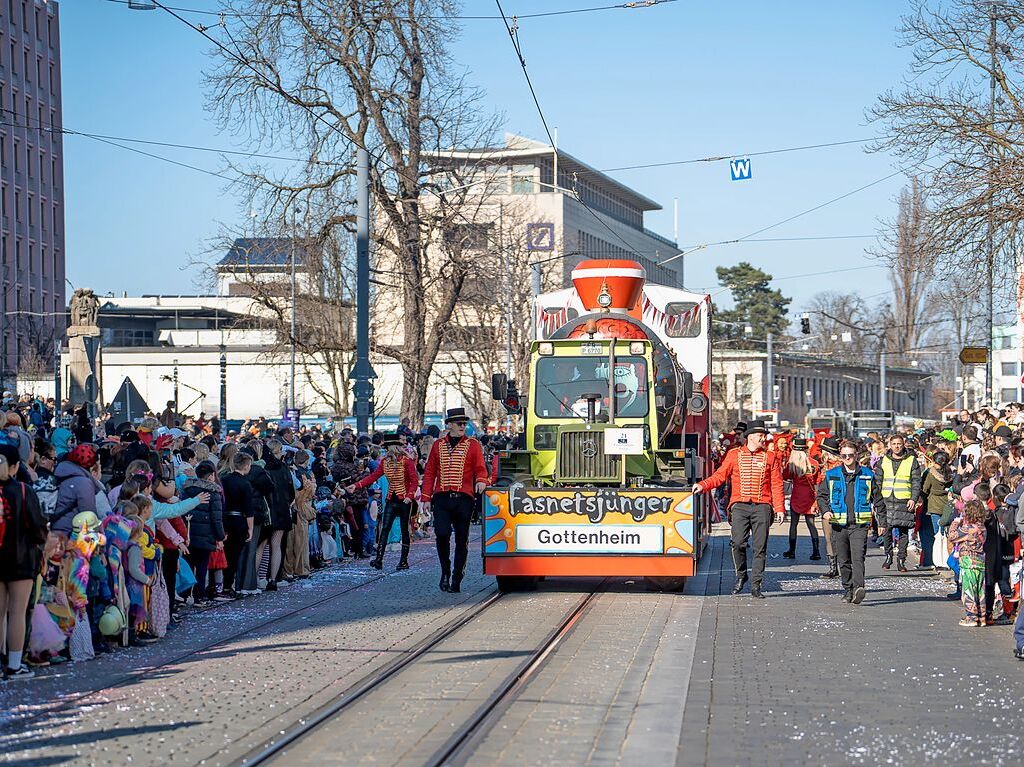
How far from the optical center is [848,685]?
444 inches

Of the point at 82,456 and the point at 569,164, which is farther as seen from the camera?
the point at 569,164

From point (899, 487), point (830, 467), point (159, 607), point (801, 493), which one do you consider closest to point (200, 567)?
point (159, 607)

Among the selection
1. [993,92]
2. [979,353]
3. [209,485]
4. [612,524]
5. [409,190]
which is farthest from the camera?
[409,190]

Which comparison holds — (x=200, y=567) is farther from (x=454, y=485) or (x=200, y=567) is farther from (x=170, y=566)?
(x=454, y=485)

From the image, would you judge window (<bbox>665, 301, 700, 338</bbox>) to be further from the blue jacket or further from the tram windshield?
the blue jacket

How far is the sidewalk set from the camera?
29.7 ft

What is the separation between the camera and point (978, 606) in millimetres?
15133

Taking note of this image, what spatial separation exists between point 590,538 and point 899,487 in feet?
18.9

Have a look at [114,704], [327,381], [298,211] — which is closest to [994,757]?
[114,704]

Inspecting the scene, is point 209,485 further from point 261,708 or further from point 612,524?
point 261,708

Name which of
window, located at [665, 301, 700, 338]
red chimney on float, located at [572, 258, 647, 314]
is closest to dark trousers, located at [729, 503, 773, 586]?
red chimney on float, located at [572, 258, 647, 314]

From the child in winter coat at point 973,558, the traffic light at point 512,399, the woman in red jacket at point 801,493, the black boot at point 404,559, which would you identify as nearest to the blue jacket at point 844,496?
the child in winter coat at point 973,558

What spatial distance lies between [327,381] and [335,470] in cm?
5249

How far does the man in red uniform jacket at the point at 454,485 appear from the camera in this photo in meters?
17.9
